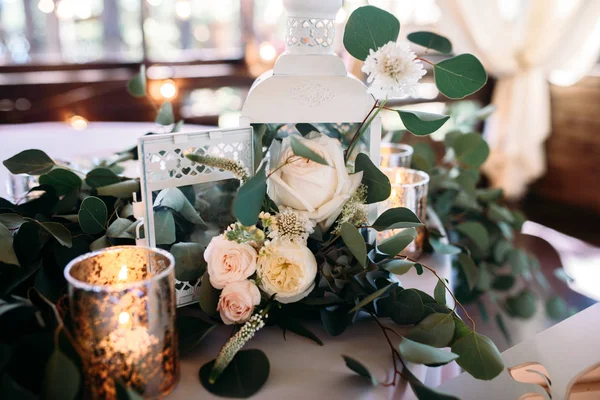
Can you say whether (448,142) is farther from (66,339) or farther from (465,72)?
(66,339)

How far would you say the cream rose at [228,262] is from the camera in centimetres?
63

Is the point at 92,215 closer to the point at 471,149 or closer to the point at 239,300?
the point at 239,300

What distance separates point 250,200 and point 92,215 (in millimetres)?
265

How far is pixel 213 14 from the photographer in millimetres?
3596

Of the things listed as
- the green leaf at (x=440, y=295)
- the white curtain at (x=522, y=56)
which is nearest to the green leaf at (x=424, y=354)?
the green leaf at (x=440, y=295)

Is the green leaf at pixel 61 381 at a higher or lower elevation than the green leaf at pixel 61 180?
lower

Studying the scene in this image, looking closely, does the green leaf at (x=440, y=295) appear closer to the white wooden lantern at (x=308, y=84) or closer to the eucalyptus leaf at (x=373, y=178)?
the eucalyptus leaf at (x=373, y=178)

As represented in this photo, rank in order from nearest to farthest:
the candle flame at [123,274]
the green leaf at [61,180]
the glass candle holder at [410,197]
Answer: the candle flame at [123,274], the green leaf at [61,180], the glass candle holder at [410,197]

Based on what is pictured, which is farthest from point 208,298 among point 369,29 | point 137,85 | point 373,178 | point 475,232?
point 475,232

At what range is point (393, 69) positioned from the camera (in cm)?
65

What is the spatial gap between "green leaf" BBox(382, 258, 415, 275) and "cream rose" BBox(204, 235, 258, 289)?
0.56ft

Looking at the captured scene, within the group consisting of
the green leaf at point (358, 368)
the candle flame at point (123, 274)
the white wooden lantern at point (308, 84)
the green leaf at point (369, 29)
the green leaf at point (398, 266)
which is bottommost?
the green leaf at point (358, 368)

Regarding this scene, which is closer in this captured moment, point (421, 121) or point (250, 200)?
point (250, 200)

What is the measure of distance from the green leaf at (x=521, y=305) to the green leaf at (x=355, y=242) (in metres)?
0.99
